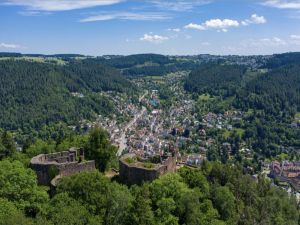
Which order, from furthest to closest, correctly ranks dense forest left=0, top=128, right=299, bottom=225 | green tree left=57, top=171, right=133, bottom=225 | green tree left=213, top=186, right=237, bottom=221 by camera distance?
green tree left=213, top=186, right=237, bottom=221 < green tree left=57, top=171, right=133, bottom=225 < dense forest left=0, top=128, right=299, bottom=225

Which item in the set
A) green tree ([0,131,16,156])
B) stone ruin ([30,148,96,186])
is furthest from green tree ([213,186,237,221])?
green tree ([0,131,16,156])

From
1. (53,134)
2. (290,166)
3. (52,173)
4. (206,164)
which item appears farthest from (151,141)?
(52,173)

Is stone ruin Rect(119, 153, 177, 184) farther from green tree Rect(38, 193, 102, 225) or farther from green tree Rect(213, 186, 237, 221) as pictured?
green tree Rect(38, 193, 102, 225)

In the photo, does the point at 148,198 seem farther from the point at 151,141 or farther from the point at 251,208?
the point at 151,141

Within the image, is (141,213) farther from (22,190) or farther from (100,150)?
(100,150)

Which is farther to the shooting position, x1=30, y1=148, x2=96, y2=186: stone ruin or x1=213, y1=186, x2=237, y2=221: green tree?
x1=213, y1=186, x2=237, y2=221: green tree

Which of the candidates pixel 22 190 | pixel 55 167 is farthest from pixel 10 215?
pixel 55 167

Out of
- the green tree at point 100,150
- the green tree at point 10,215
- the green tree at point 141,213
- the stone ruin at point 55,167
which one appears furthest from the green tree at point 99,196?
the green tree at point 100,150
